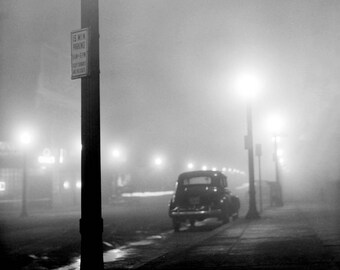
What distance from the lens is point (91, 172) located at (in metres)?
6.71

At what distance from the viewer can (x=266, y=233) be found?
1672cm

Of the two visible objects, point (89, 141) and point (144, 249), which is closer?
point (89, 141)

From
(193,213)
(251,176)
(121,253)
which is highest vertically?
(251,176)

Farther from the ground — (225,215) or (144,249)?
(225,215)

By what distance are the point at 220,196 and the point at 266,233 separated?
5245 mm

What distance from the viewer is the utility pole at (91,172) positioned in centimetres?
662

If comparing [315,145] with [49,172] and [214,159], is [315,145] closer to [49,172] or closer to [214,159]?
[49,172]

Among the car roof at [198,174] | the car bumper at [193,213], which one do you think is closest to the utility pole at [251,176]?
the car roof at [198,174]

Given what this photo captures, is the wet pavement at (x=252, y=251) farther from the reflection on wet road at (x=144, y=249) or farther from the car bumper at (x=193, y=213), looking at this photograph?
the car bumper at (x=193, y=213)

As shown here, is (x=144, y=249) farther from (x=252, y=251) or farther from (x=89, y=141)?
(x=89, y=141)

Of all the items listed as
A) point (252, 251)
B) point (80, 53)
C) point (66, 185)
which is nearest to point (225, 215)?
point (252, 251)

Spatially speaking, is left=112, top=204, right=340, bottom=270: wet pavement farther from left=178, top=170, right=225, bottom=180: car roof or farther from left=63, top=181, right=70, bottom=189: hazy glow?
left=63, top=181, right=70, bottom=189: hazy glow

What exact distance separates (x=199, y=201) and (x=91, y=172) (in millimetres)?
15052

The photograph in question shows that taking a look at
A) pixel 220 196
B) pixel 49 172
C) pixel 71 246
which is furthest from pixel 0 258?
pixel 49 172
